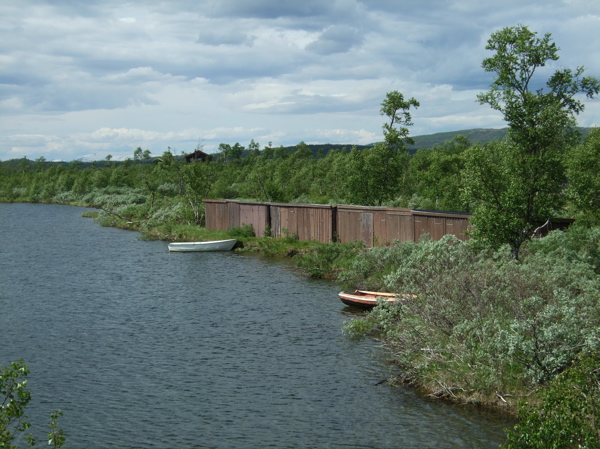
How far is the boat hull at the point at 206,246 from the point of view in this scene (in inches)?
1781

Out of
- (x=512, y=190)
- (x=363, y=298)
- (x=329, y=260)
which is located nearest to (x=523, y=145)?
(x=512, y=190)

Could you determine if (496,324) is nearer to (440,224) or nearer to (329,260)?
(440,224)

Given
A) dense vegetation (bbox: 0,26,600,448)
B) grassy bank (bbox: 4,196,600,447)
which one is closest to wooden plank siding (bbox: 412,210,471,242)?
dense vegetation (bbox: 0,26,600,448)

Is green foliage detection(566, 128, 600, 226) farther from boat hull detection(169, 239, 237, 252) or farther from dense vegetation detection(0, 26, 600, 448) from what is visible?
boat hull detection(169, 239, 237, 252)

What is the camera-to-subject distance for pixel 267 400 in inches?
622

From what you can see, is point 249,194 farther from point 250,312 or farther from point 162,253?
point 250,312

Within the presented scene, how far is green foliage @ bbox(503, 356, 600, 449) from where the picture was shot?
8805 millimetres

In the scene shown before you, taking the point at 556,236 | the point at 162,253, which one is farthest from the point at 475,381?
the point at 162,253

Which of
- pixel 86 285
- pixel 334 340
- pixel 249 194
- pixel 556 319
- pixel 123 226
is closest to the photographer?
pixel 556 319

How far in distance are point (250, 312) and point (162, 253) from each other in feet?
68.9

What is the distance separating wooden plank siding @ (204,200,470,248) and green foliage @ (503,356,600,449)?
1462 cm

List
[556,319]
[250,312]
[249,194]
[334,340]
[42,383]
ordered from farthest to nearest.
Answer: [249,194] < [250,312] < [334,340] < [42,383] < [556,319]

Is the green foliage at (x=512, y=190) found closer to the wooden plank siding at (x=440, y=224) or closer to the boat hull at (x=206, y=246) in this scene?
the wooden plank siding at (x=440, y=224)

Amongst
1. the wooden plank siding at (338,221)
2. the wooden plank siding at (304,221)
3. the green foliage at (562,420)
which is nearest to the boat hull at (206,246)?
the wooden plank siding at (338,221)
